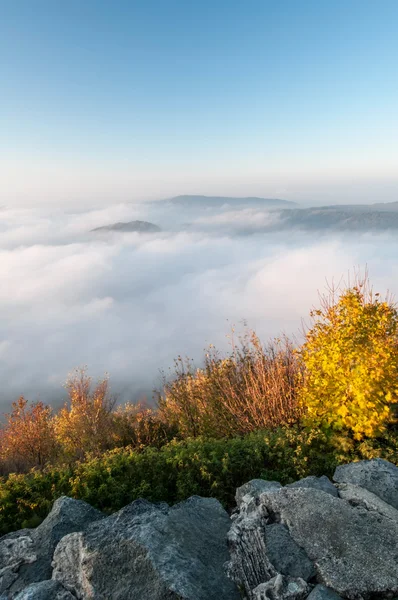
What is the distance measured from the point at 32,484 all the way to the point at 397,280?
20135 centimetres

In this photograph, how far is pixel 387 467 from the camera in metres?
6.59

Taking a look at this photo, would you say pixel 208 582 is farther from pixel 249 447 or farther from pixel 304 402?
pixel 304 402

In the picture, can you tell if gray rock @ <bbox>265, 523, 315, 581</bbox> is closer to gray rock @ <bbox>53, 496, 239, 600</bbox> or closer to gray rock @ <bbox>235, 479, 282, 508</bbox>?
gray rock @ <bbox>53, 496, 239, 600</bbox>

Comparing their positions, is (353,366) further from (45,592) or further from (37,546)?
(45,592)

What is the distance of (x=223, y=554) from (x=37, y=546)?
2.42m

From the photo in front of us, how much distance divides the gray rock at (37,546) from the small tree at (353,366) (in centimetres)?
484

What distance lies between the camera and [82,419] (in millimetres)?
25859

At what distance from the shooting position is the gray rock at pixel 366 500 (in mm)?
5195

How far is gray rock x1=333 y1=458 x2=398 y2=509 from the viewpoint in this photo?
6.10 m

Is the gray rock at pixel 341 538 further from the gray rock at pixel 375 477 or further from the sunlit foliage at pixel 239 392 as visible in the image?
the sunlit foliage at pixel 239 392

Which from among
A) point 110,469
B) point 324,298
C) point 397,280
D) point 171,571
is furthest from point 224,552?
point 397,280

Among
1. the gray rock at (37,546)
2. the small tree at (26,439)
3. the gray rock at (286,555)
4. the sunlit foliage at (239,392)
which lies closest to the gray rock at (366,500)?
the gray rock at (286,555)

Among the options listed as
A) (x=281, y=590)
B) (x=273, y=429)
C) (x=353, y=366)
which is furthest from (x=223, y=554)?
(x=273, y=429)

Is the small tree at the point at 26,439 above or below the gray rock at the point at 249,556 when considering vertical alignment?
below
